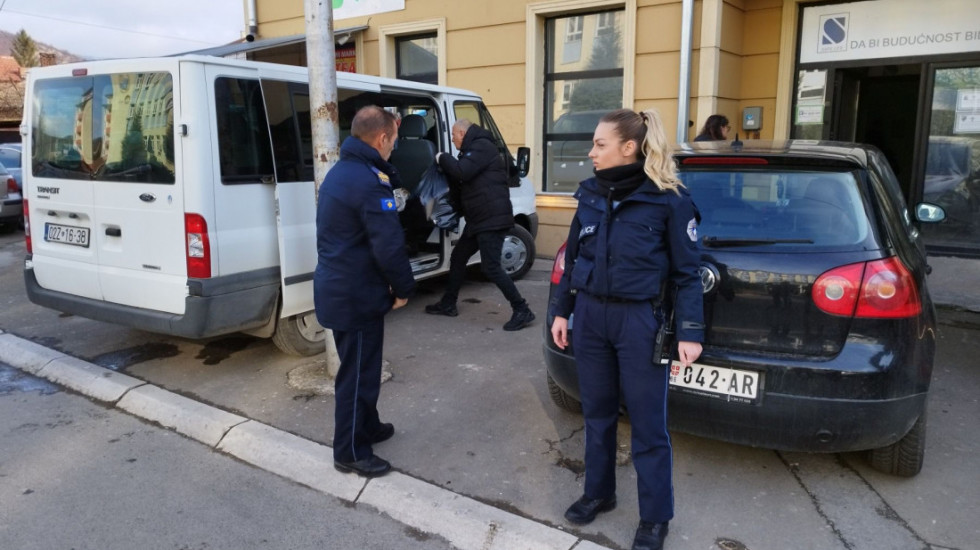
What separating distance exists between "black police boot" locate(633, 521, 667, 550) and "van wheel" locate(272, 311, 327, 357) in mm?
2787

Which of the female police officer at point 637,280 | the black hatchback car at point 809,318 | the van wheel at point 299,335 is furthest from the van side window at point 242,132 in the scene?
the black hatchback car at point 809,318

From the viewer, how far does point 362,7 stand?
35.8ft

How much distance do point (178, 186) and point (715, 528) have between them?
3.37 meters

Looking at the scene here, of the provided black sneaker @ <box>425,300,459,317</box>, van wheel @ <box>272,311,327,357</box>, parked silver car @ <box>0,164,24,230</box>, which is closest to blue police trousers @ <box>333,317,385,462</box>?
van wheel @ <box>272,311,327,357</box>

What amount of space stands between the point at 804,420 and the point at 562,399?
1.48 metres

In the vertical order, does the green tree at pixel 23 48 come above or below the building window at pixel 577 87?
above

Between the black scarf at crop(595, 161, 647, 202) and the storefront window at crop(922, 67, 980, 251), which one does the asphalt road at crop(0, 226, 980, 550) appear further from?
the storefront window at crop(922, 67, 980, 251)

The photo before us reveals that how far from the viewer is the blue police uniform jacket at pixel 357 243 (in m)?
3.24

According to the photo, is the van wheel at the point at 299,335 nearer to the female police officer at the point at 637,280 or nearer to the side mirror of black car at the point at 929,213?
the female police officer at the point at 637,280

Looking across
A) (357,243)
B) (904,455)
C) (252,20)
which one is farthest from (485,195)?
(252,20)

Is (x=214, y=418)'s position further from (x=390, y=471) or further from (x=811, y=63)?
(x=811, y=63)

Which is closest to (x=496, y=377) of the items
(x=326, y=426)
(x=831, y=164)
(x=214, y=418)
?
(x=326, y=426)

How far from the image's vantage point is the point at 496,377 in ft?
15.8

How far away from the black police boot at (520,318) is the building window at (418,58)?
549 centimetres
